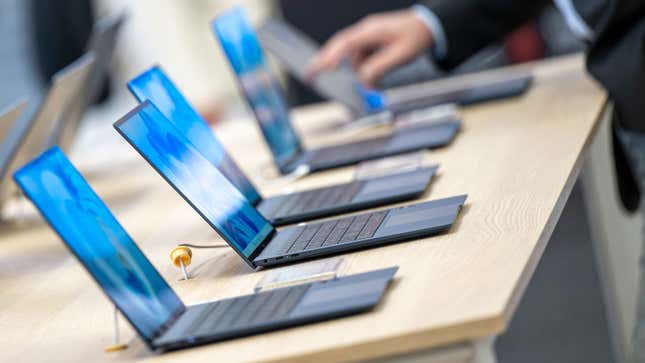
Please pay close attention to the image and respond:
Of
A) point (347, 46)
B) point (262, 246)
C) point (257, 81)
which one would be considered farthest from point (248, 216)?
point (347, 46)

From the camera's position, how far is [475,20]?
2.71 metres

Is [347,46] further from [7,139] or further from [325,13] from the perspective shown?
[325,13]

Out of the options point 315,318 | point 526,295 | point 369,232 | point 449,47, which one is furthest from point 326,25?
point 315,318

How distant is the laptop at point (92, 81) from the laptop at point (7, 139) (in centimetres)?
12

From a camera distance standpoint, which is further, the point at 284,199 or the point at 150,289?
the point at 284,199

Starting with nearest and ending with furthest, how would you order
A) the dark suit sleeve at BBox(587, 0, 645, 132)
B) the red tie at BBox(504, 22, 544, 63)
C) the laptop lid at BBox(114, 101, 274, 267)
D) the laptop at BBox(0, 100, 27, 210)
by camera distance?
the laptop lid at BBox(114, 101, 274, 267), the dark suit sleeve at BBox(587, 0, 645, 132), the laptop at BBox(0, 100, 27, 210), the red tie at BBox(504, 22, 544, 63)

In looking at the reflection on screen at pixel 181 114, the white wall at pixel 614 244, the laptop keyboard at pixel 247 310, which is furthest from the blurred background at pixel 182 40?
the laptop keyboard at pixel 247 310

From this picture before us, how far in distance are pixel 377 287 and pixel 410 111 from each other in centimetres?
131

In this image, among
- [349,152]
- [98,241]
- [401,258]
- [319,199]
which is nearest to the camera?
[98,241]

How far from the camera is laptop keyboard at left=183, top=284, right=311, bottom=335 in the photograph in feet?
4.27

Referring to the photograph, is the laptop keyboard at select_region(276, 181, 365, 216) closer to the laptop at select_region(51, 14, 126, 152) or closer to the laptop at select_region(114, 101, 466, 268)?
the laptop at select_region(114, 101, 466, 268)

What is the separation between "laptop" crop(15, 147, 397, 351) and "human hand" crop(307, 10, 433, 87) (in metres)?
1.29

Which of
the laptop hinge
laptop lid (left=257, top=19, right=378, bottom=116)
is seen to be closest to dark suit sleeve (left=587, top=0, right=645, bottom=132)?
laptop lid (left=257, top=19, right=378, bottom=116)

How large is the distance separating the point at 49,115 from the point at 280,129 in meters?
0.52
